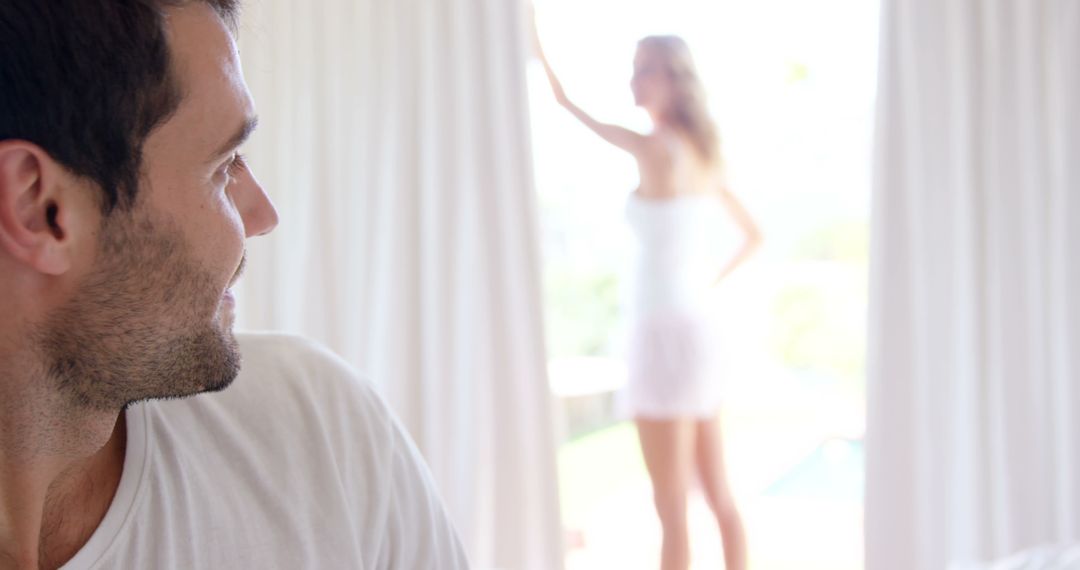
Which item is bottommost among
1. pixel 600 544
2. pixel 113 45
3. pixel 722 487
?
pixel 600 544

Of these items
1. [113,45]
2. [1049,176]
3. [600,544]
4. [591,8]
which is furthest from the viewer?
[600,544]

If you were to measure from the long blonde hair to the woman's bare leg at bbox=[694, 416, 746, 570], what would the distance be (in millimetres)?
776

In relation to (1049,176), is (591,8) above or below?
above

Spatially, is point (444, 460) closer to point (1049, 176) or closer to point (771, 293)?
point (1049, 176)

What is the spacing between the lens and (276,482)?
0.86 m

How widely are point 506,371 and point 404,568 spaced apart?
1.87 meters

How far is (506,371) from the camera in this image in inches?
109

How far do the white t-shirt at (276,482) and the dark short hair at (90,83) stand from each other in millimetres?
213

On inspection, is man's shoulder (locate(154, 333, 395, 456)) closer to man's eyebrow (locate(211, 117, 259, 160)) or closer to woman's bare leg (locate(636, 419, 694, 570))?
man's eyebrow (locate(211, 117, 259, 160))

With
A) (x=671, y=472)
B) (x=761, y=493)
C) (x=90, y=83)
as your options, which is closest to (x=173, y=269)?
(x=90, y=83)

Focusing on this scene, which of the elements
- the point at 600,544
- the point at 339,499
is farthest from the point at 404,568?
the point at 600,544

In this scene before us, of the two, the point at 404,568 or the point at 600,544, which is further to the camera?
the point at 600,544

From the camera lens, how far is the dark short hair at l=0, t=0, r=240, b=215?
2.31 ft

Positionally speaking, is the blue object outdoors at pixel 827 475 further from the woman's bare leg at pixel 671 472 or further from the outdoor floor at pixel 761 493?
the woman's bare leg at pixel 671 472
